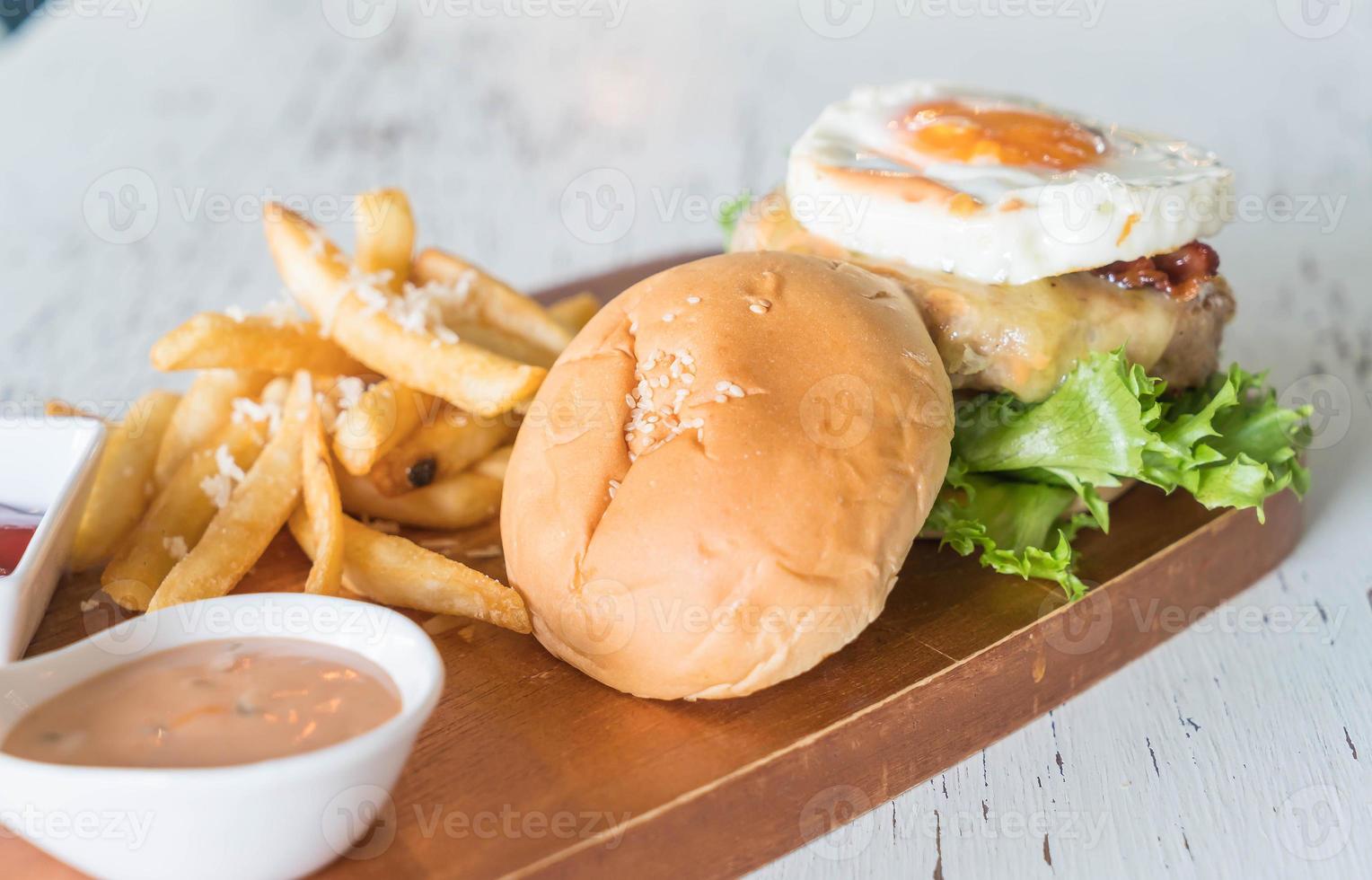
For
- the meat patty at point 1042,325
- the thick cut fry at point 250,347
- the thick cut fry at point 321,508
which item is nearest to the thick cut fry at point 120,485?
the thick cut fry at point 250,347

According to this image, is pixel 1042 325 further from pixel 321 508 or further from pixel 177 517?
pixel 177 517

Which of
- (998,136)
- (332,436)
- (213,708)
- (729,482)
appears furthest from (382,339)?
(998,136)

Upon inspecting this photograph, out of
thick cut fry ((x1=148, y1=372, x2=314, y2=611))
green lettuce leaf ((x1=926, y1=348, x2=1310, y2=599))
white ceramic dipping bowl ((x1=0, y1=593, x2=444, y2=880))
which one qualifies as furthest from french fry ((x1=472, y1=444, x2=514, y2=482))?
green lettuce leaf ((x1=926, y1=348, x2=1310, y2=599))

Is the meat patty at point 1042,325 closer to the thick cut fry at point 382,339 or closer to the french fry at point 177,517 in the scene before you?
the thick cut fry at point 382,339

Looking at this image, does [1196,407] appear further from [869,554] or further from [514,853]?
[514,853]

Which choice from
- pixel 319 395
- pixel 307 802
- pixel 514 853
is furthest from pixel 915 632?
pixel 319 395

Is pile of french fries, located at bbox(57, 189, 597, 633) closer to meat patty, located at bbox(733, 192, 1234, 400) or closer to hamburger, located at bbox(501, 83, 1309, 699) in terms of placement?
hamburger, located at bbox(501, 83, 1309, 699)
